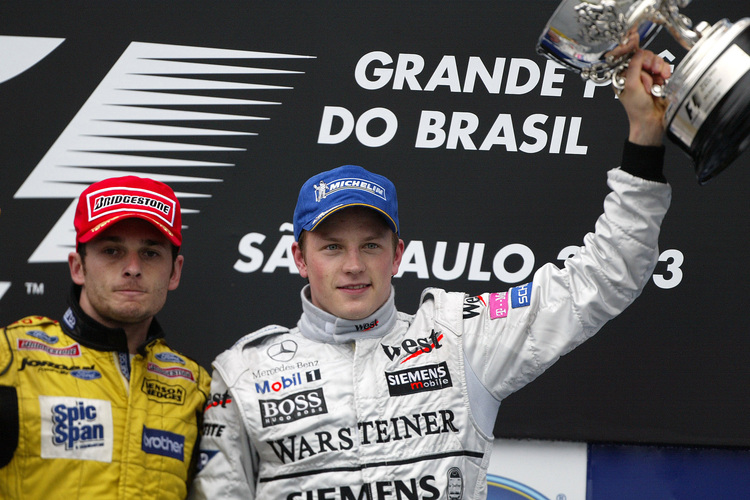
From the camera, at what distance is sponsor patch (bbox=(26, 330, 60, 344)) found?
162 cm

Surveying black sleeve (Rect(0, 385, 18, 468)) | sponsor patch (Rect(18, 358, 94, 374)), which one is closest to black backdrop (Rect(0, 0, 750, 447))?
sponsor patch (Rect(18, 358, 94, 374))

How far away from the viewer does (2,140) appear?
226cm

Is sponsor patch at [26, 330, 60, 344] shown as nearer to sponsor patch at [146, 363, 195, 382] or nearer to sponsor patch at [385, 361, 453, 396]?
sponsor patch at [146, 363, 195, 382]

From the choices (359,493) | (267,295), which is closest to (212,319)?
(267,295)

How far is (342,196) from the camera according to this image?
1646mm

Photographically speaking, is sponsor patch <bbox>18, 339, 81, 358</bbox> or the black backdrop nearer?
sponsor patch <bbox>18, 339, 81, 358</bbox>

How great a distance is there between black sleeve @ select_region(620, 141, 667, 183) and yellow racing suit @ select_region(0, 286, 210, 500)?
104 centimetres

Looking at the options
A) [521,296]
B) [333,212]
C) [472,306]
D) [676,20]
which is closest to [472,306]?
[472,306]

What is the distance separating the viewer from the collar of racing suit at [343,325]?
167cm

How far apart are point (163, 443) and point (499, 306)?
2.47 feet

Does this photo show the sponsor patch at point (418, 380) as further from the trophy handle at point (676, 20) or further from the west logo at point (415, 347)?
the trophy handle at point (676, 20)

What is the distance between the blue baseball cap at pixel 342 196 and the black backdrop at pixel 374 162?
1.86 ft

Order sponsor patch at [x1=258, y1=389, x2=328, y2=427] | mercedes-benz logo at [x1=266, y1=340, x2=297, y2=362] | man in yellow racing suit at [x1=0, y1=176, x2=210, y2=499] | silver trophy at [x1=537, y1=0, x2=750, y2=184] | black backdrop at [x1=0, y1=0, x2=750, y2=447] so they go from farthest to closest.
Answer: black backdrop at [x1=0, y1=0, x2=750, y2=447] < mercedes-benz logo at [x1=266, y1=340, x2=297, y2=362] < sponsor patch at [x1=258, y1=389, x2=328, y2=427] < man in yellow racing suit at [x1=0, y1=176, x2=210, y2=499] < silver trophy at [x1=537, y1=0, x2=750, y2=184]

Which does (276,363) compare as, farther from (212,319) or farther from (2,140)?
(2,140)
